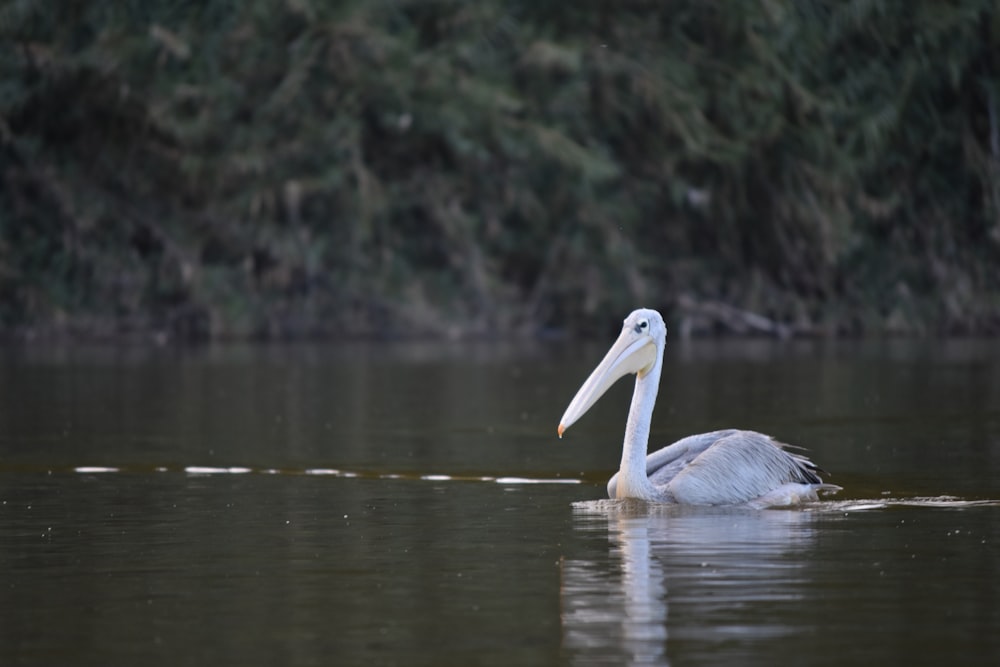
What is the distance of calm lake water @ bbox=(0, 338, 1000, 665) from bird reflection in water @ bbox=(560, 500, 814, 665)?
0.06ft

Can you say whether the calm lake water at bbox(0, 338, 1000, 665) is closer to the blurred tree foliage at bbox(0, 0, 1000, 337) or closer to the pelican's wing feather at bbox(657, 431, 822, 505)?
the pelican's wing feather at bbox(657, 431, 822, 505)

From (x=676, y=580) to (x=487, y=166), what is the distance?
26.8 meters

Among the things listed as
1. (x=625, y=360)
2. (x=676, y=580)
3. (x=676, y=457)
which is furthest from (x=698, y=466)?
(x=676, y=580)

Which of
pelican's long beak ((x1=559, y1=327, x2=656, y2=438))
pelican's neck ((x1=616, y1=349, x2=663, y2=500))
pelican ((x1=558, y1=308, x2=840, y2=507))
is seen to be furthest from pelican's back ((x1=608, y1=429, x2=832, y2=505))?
pelican's long beak ((x1=559, y1=327, x2=656, y2=438))

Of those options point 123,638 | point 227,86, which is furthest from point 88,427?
point 227,86

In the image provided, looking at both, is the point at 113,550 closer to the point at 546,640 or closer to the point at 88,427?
the point at 546,640

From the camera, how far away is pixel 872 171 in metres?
36.0

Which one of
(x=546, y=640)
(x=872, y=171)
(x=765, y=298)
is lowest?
(x=546, y=640)

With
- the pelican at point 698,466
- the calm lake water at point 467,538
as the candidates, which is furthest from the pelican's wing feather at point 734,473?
the calm lake water at point 467,538

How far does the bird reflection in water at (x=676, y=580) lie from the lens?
6660 mm

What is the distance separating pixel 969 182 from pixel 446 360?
44.7ft

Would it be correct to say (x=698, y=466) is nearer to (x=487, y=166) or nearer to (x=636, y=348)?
(x=636, y=348)

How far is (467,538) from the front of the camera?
9.33 meters

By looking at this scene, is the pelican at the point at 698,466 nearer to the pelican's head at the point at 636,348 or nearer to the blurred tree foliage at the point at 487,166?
the pelican's head at the point at 636,348
